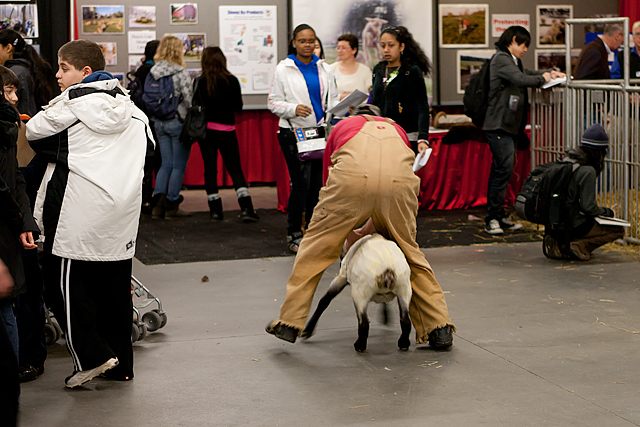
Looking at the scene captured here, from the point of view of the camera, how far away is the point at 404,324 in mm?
4234

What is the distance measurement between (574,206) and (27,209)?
4321 millimetres

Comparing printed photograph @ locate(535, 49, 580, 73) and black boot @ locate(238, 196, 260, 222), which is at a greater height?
printed photograph @ locate(535, 49, 580, 73)

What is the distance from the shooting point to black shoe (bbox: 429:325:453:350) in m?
4.30

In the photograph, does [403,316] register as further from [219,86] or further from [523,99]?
[219,86]

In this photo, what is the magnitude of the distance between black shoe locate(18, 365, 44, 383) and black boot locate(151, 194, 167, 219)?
497 centimetres

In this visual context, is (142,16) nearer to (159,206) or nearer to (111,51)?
(111,51)

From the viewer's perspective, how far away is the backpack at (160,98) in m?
8.68

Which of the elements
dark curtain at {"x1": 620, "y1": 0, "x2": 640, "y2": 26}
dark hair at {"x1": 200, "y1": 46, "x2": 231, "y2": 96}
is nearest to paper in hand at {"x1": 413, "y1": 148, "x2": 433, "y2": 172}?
dark hair at {"x1": 200, "y1": 46, "x2": 231, "y2": 96}

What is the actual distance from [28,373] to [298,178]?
131 inches

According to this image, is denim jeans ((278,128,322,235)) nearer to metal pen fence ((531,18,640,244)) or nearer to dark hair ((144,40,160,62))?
metal pen fence ((531,18,640,244))

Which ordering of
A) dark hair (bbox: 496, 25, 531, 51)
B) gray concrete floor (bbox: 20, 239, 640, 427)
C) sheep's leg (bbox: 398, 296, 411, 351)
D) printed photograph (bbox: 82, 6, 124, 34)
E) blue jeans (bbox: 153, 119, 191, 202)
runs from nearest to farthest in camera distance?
1. gray concrete floor (bbox: 20, 239, 640, 427)
2. sheep's leg (bbox: 398, 296, 411, 351)
3. dark hair (bbox: 496, 25, 531, 51)
4. blue jeans (bbox: 153, 119, 191, 202)
5. printed photograph (bbox: 82, 6, 124, 34)

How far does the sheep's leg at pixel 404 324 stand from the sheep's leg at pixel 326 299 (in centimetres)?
34

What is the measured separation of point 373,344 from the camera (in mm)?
4465

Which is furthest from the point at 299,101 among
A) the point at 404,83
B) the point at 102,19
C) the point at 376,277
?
the point at 102,19
